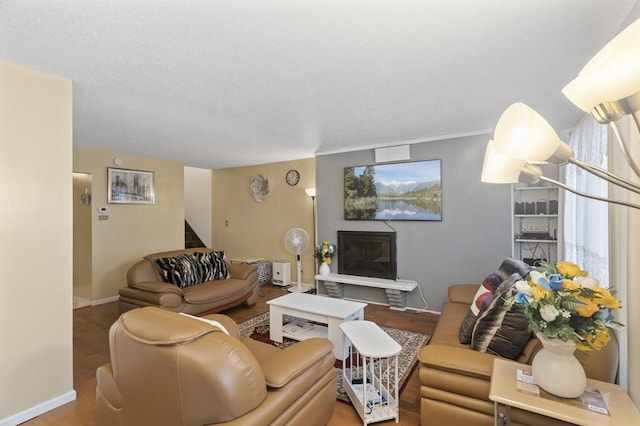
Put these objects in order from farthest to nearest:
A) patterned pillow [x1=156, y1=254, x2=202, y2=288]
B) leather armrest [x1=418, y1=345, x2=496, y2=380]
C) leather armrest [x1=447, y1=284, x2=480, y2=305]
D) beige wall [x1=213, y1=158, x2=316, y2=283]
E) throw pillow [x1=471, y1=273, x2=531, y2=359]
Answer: beige wall [x1=213, y1=158, x2=316, y2=283]
patterned pillow [x1=156, y1=254, x2=202, y2=288]
leather armrest [x1=447, y1=284, x2=480, y2=305]
throw pillow [x1=471, y1=273, x2=531, y2=359]
leather armrest [x1=418, y1=345, x2=496, y2=380]

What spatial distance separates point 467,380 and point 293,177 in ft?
14.4

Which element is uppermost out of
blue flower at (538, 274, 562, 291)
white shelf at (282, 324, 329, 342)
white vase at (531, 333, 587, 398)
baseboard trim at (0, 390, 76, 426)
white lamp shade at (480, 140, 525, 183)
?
white lamp shade at (480, 140, 525, 183)

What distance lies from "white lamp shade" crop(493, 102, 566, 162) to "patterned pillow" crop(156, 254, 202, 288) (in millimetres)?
3959

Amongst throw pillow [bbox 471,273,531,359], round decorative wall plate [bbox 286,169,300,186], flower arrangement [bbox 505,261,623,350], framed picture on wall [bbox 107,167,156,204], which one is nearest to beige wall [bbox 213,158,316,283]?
round decorative wall plate [bbox 286,169,300,186]

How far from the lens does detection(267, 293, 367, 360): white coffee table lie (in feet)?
8.77

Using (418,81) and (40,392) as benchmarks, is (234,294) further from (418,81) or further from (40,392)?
(418,81)

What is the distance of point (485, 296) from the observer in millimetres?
2318

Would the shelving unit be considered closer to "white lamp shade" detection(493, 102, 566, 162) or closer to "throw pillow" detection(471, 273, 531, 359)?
"throw pillow" detection(471, 273, 531, 359)

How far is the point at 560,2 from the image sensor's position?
4.63ft

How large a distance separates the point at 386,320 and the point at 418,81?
2.77 metres

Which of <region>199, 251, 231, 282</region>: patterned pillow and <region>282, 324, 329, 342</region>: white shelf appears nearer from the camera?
<region>282, 324, 329, 342</region>: white shelf

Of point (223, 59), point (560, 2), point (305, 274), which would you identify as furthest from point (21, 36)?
point (305, 274)

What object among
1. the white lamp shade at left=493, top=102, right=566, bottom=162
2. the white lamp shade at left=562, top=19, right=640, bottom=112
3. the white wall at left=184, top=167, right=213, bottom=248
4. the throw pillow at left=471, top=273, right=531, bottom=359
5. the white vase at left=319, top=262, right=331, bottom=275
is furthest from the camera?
the white wall at left=184, top=167, right=213, bottom=248

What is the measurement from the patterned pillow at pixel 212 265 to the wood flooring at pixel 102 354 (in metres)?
0.53
